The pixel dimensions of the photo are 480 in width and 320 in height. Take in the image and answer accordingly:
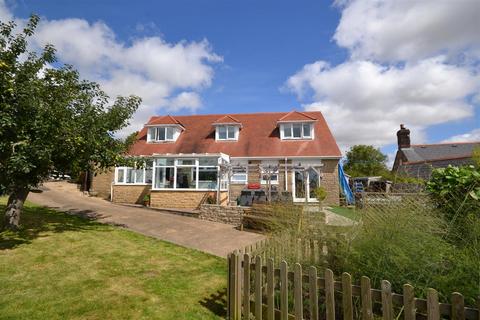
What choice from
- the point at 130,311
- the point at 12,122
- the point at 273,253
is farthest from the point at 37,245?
the point at 273,253

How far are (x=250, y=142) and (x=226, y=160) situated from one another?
462 cm

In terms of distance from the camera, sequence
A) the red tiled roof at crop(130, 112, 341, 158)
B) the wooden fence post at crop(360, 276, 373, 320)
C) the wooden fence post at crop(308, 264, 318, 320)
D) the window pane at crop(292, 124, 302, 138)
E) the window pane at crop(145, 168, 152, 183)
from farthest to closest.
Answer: the window pane at crop(292, 124, 302, 138) < the red tiled roof at crop(130, 112, 341, 158) < the window pane at crop(145, 168, 152, 183) < the wooden fence post at crop(308, 264, 318, 320) < the wooden fence post at crop(360, 276, 373, 320)

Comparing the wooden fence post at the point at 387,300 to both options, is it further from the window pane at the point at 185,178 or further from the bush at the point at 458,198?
the window pane at the point at 185,178

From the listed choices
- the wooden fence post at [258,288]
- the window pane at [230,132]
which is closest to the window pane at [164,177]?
the window pane at [230,132]

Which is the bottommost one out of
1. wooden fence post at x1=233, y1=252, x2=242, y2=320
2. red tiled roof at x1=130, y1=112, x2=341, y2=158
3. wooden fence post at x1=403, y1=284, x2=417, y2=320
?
wooden fence post at x1=233, y1=252, x2=242, y2=320

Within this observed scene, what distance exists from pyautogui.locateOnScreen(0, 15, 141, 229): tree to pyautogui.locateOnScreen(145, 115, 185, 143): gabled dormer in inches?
518

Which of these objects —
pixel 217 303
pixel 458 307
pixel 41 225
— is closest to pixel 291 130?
pixel 41 225

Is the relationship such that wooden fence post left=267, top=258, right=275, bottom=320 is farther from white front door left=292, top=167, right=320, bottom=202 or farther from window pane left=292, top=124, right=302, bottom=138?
window pane left=292, top=124, right=302, bottom=138

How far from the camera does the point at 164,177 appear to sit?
794 inches

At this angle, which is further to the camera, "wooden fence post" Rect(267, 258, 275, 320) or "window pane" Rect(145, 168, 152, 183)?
"window pane" Rect(145, 168, 152, 183)

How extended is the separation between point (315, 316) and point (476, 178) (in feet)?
11.2

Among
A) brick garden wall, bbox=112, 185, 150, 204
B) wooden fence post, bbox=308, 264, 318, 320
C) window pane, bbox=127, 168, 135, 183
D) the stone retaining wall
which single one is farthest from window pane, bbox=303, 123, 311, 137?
wooden fence post, bbox=308, 264, 318, 320

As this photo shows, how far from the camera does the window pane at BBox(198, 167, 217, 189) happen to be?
19.6 m

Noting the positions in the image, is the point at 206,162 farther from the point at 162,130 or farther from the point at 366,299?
the point at 366,299
